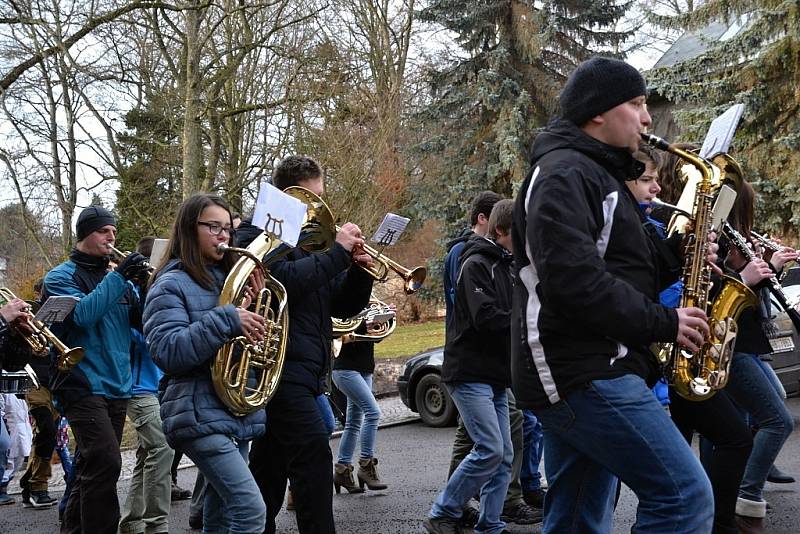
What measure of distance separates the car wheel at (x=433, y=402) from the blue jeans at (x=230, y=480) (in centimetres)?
651

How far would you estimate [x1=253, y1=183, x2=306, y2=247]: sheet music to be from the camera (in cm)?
400

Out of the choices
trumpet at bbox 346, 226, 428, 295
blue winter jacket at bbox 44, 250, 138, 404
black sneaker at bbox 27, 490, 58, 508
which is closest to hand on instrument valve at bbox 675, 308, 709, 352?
trumpet at bbox 346, 226, 428, 295

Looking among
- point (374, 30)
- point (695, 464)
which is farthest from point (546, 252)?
point (374, 30)

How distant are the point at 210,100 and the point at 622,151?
12.9 meters

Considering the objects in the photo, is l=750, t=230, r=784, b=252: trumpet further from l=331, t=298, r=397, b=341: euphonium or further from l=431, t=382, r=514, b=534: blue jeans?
l=331, t=298, r=397, b=341: euphonium

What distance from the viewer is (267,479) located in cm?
460

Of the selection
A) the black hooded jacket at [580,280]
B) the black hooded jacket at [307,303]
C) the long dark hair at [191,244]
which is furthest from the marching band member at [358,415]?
the black hooded jacket at [580,280]

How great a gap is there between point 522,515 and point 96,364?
2.92 m

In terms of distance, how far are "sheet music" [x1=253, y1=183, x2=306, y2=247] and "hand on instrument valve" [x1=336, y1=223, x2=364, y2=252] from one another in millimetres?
538

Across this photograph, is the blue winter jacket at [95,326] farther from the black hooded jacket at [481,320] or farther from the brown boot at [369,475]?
the brown boot at [369,475]

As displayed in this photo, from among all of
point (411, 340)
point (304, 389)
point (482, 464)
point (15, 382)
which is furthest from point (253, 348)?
point (411, 340)

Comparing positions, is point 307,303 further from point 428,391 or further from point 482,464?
point 428,391

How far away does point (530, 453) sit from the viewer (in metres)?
6.28

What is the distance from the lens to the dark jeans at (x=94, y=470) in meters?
5.16
